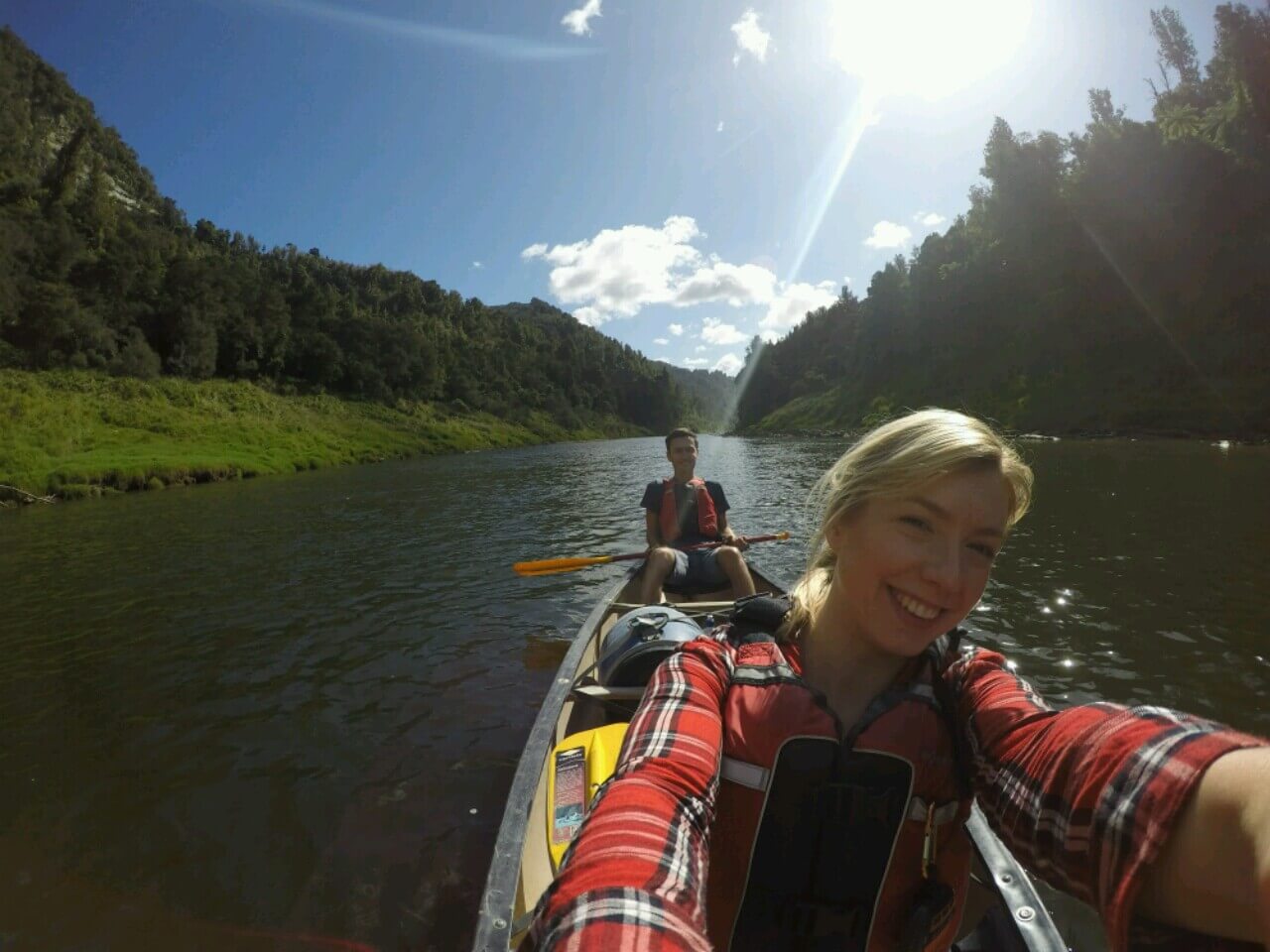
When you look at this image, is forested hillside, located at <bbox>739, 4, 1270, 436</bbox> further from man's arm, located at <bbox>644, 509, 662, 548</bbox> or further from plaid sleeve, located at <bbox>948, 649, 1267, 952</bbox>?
plaid sleeve, located at <bbox>948, 649, 1267, 952</bbox>

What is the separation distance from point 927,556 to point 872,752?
0.57 m

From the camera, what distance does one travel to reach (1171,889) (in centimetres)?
111

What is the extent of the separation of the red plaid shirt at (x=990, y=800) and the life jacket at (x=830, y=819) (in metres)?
0.11

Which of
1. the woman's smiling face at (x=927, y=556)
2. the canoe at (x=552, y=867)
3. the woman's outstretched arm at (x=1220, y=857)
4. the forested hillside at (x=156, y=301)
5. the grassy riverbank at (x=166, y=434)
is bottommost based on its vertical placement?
the canoe at (x=552, y=867)

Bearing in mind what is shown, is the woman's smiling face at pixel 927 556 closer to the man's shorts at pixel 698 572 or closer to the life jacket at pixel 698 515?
the man's shorts at pixel 698 572

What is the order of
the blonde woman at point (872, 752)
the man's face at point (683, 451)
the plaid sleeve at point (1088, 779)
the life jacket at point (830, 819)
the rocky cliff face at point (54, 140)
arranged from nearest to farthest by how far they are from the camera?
1. the plaid sleeve at point (1088, 779)
2. the blonde woman at point (872, 752)
3. the life jacket at point (830, 819)
4. the man's face at point (683, 451)
5. the rocky cliff face at point (54, 140)

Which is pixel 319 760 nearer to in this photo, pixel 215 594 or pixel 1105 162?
pixel 215 594

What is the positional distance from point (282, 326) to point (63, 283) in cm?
2104

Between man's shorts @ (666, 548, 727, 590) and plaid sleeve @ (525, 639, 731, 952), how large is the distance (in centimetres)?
639

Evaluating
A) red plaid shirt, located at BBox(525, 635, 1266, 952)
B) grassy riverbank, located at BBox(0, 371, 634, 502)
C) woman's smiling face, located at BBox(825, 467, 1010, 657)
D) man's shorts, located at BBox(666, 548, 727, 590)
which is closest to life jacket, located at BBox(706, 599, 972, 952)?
red plaid shirt, located at BBox(525, 635, 1266, 952)

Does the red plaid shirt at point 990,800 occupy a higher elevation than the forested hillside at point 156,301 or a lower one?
lower

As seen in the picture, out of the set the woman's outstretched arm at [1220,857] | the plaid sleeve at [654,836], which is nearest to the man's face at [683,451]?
the plaid sleeve at [654,836]

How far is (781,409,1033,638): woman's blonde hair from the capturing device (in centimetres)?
181

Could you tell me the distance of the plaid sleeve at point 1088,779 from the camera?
116cm
